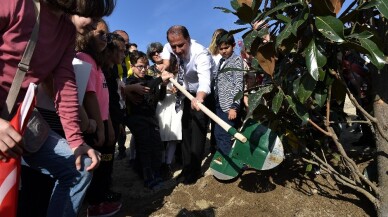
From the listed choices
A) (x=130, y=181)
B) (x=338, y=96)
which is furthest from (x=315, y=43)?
(x=130, y=181)

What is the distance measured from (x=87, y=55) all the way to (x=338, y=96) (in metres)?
1.75

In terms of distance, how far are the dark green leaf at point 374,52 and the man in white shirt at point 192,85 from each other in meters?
1.65

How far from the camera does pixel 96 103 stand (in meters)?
2.33

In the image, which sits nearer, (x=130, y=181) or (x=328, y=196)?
(x=328, y=196)

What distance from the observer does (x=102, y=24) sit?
2.74m

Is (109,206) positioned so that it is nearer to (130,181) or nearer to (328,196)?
(130,181)

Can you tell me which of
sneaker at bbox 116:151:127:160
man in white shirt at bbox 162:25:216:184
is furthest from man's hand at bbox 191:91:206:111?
sneaker at bbox 116:151:127:160

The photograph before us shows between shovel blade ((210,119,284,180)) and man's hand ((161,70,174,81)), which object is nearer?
shovel blade ((210,119,284,180))

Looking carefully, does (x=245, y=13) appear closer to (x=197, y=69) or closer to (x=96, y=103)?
(x=96, y=103)

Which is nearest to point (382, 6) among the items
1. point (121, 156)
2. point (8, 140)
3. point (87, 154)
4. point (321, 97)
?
point (321, 97)

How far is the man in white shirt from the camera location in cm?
323

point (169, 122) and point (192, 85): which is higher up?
point (192, 85)

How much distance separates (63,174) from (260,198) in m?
1.59

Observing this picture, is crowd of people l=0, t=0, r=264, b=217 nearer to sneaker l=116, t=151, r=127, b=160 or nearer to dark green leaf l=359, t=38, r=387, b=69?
sneaker l=116, t=151, r=127, b=160
